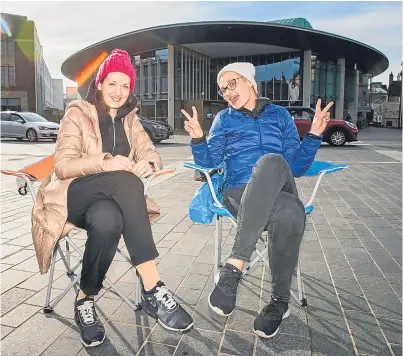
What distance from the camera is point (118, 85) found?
8.09 feet

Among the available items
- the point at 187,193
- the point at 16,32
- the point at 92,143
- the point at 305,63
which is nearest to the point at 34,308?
the point at 92,143

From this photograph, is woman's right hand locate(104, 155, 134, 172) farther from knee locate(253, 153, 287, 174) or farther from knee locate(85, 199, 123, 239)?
knee locate(253, 153, 287, 174)

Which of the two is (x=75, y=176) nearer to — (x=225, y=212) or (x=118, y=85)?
(x=118, y=85)

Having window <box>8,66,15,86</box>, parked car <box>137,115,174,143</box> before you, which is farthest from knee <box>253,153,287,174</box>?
window <box>8,66,15,86</box>

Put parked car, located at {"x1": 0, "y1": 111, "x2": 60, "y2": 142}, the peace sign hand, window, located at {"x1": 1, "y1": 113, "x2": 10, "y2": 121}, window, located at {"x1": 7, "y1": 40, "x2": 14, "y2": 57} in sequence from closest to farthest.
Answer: the peace sign hand → parked car, located at {"x1": 0, "y1": 111, "x2": 60, "y2": 142} → window, located at {"x1": 1, "y1": 113, "x2": 10, "y2": 121} → window, located at {"x1": 7, "y1": 40, "x2": 14, "y2": 57}

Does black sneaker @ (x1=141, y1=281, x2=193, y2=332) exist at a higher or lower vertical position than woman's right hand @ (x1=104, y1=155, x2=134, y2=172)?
lower

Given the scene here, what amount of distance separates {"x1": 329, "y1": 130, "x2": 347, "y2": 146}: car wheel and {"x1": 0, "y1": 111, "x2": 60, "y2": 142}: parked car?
12.1 meters

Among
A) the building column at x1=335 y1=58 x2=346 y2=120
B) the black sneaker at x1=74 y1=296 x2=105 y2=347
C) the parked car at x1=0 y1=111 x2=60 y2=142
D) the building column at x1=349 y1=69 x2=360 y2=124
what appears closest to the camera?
the black sneaker at x1=74 y1=296 x2=105 y2=347

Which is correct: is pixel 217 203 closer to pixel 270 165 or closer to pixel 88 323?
pixel 270 165

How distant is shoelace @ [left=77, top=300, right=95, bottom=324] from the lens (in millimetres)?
2138

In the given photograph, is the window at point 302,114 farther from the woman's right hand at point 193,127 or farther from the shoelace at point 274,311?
the shoelace at point 274,311

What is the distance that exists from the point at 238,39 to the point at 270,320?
2886 cm

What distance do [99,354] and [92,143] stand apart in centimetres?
118

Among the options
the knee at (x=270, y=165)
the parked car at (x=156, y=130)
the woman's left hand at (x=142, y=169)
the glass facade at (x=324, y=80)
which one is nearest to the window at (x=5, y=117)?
the parked car at (x=156, y=130)
